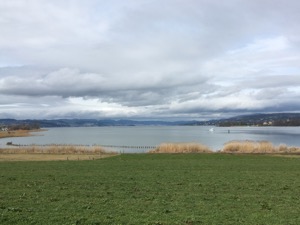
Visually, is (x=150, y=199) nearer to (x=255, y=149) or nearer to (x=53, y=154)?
(x=53, y=154)

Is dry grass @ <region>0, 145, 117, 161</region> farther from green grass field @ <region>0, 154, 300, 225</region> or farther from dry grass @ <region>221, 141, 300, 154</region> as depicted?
green grass field @ <region>0, 154, 300, 225</region>

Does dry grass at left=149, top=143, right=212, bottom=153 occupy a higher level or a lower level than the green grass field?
lower

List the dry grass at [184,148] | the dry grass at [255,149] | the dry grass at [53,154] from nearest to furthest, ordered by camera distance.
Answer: the dry grass at [53,154]
the dry grass at [255,149]
the dry grass at [184,148]

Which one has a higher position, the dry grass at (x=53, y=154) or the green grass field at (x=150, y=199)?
the green grass field at (x=150, y=199)

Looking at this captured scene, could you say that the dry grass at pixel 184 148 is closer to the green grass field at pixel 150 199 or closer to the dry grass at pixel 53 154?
the dry grass at pixel 53 154

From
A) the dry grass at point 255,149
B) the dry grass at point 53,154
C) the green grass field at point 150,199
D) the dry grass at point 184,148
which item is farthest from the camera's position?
the dry grass at point 184,148

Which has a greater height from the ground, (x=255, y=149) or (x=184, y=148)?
(x=184, y=148)

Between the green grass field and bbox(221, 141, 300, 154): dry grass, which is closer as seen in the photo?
the green grass field

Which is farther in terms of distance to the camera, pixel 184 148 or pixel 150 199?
pixel 184 148

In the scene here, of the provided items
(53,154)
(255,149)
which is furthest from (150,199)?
(255,149)

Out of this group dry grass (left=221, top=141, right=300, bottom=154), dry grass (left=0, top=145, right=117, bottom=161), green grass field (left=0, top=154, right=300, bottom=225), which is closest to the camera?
green grass field (left=0, top=154, right=300, bottom=225)

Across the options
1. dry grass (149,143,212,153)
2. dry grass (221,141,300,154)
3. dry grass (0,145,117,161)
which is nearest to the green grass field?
dry grass (0,145,117,161)

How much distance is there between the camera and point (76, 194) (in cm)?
1434

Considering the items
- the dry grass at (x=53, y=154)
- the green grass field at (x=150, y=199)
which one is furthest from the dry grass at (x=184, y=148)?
the green grass field at (x=150, y=199)
